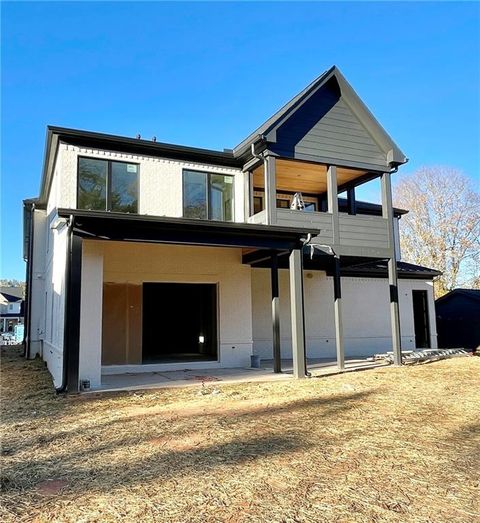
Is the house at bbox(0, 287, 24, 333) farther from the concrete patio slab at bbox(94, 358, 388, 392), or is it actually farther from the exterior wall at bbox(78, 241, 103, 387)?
the exterior wall at bbox(78, 241, 103, 387)

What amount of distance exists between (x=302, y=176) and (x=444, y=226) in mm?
21937

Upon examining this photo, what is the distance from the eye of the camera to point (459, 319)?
1980cm

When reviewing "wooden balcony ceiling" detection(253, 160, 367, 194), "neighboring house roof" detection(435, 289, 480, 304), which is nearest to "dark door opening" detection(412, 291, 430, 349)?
"neighboring house roof" detection(435, 289, 480, 304)

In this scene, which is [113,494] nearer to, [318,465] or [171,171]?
[318,465]

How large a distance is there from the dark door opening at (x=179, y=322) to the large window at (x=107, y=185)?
8.24 ft

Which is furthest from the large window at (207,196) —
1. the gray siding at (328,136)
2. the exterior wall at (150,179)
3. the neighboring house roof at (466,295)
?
the neighboring house roof at (466,295)

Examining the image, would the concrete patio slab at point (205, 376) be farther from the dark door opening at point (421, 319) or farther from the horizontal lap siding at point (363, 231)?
the dark door opening at point (421, 319)

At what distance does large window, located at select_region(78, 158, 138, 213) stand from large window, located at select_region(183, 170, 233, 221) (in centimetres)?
150

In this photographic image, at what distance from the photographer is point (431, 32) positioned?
42.8 feet

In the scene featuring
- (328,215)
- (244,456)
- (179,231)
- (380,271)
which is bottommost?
(244,456)

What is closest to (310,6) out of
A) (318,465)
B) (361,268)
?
(361,268)

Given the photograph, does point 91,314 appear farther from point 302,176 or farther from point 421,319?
point 421,319

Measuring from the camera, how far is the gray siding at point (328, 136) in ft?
40.9

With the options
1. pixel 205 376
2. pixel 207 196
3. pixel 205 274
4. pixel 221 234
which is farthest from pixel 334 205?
pixel 205 376
